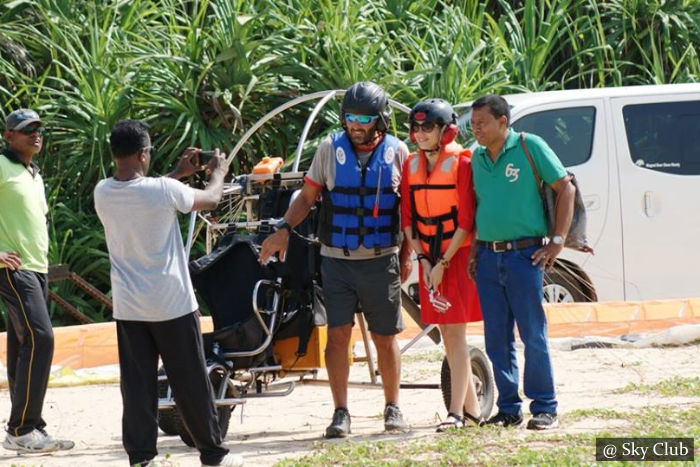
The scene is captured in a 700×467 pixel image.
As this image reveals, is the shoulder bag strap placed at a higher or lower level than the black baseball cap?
lower

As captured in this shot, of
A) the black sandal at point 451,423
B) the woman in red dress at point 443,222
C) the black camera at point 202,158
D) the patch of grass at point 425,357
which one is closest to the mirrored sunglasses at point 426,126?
the woman in red dress at point 443,222

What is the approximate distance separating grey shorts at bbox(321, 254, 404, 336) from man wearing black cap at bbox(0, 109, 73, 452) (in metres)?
1.55

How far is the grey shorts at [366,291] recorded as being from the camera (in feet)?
25.3

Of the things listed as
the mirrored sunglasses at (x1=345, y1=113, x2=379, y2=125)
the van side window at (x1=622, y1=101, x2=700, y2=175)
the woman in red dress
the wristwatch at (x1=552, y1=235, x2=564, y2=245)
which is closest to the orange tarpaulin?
the van side window at (x1=622, y1=101, x2=700, y2=175)

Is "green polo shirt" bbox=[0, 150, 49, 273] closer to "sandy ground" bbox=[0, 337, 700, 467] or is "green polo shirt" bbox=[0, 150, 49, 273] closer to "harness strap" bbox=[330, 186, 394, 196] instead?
"sandy ground" bbox=[0, 337, 700, 467]

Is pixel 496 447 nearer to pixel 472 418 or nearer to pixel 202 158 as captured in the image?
pixel 472 418

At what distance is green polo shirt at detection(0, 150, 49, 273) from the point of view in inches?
305

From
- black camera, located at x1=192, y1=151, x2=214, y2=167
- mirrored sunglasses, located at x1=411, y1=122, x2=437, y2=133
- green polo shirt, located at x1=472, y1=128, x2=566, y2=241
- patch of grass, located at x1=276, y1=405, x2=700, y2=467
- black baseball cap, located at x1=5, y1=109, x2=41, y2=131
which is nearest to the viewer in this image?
patch of grass, located at x1=276, y1=405, x2=700, y2=467

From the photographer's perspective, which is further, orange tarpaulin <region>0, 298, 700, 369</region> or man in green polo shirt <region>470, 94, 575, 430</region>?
orange tarpaulin <region>0, 298, 700, 369</region>

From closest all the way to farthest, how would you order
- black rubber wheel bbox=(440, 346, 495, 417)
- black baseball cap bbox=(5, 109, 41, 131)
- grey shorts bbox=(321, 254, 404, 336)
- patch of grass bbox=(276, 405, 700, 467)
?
patch of grass bbox=(276, 405, 700, 467) → grey shorts bbox=(321, 254, 404, 336) → black baseball cap bbox=(5, 109, 41, 131) → black rubber wheel bbox=(440, 346, 495, 417)

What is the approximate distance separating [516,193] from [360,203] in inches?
32.9

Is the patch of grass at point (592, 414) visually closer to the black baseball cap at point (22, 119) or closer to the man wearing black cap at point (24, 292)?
the man wearing black cap at point (24, 292)

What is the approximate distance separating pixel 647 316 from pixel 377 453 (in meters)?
4.72

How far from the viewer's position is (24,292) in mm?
7684
